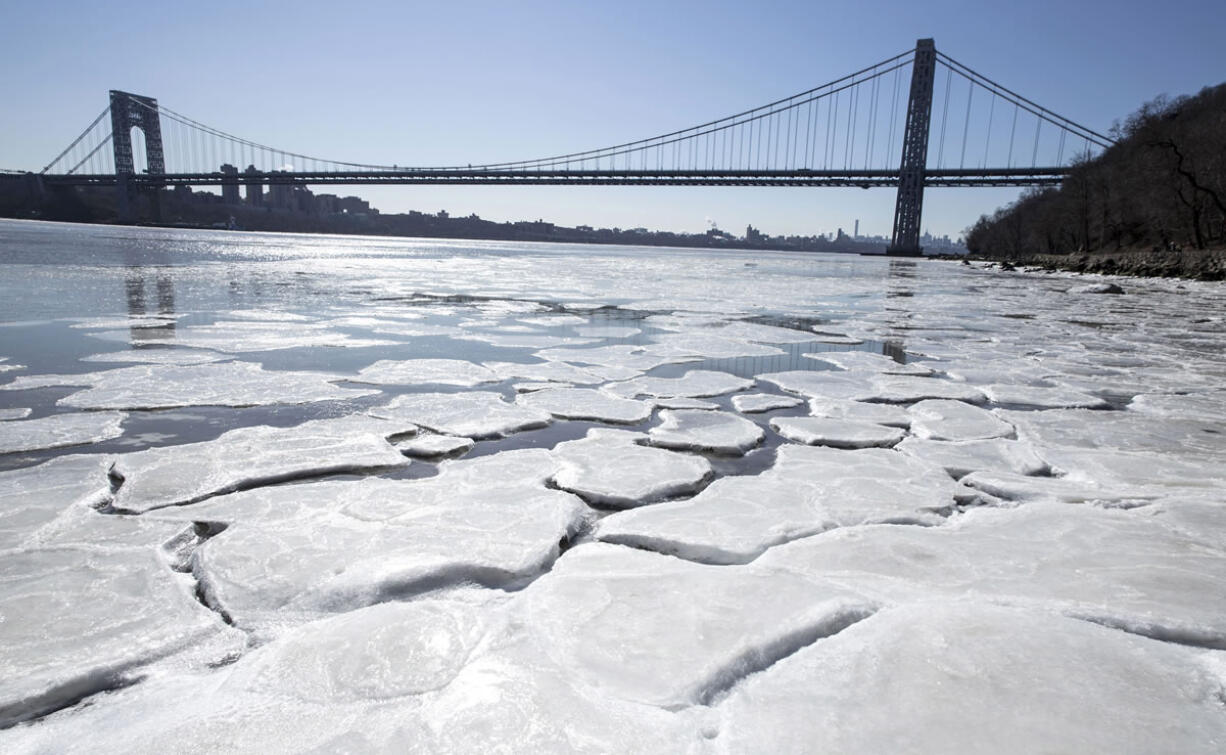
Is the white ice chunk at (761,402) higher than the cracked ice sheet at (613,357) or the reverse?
the reverse

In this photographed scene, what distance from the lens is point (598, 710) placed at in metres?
0.98

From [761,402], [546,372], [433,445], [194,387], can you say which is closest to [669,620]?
[433,445]

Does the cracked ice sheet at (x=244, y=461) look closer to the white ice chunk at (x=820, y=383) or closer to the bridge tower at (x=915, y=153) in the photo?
the white ice chunk at (x=820, y=383)

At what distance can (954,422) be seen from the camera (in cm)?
292

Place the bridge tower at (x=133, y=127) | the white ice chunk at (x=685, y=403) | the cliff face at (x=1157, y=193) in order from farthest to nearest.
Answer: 1. the bridge tower at (x=133, y=127)
2. the cliff face at (x=1157, y=193)
3. the white ice chunk at (x=685, y=403)

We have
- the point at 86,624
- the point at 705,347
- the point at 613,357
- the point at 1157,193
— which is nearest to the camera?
the point at 86,624

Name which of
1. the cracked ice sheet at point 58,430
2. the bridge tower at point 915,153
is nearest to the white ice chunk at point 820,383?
the cracked ice sheet at point 58,430

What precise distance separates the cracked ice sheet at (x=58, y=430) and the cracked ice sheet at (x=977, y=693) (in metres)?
2.46

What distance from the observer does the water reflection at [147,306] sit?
4738 mm

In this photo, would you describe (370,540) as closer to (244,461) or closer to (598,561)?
(598,561)

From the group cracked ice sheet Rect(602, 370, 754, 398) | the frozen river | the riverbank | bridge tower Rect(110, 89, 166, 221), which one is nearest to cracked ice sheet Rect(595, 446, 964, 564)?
the frozen river

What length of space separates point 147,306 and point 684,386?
5830 millimetres

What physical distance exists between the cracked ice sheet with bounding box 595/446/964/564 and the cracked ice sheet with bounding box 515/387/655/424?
802 millimetres

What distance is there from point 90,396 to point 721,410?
2.82m
